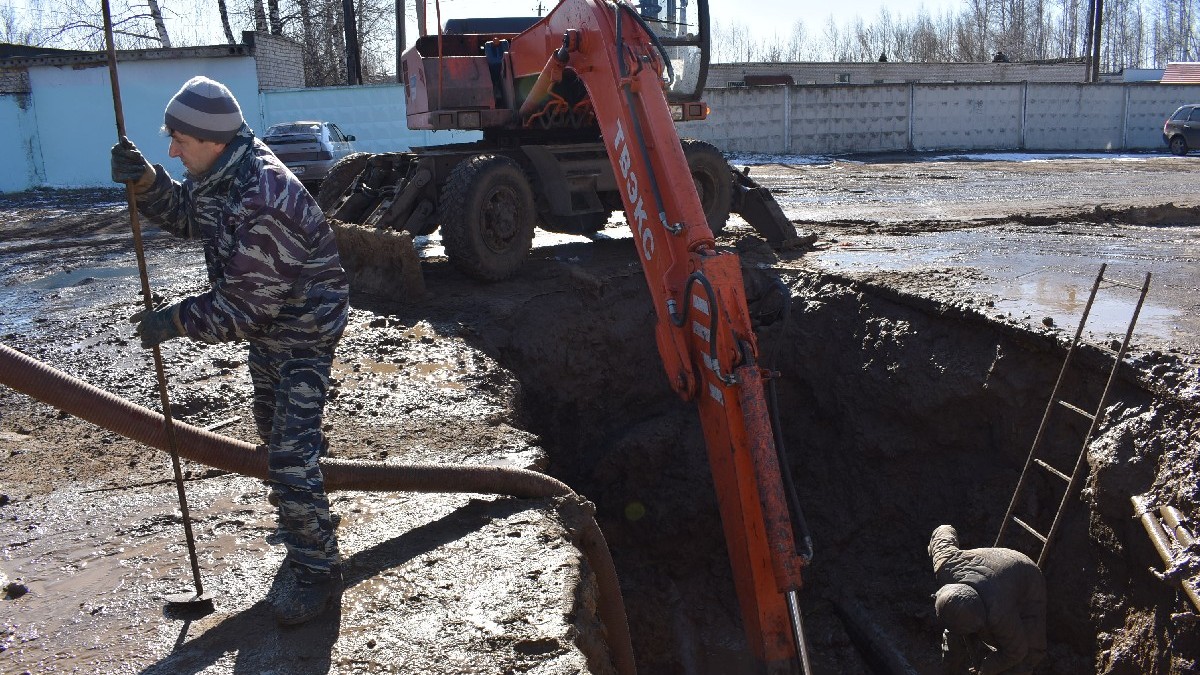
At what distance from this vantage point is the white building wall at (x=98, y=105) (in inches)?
878

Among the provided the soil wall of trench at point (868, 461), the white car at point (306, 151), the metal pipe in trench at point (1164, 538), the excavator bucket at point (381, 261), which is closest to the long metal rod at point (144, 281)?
the soil wall of trench at point (868, 461)

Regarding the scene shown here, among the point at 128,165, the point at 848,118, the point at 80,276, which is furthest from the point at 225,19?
the point at 128,165

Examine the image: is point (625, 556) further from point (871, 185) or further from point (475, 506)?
point (871, 185)

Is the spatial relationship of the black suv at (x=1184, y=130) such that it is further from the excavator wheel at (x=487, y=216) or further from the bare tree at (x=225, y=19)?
the bare tree at (x=225, y=19)

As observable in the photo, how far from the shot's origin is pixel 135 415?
11.8 ft

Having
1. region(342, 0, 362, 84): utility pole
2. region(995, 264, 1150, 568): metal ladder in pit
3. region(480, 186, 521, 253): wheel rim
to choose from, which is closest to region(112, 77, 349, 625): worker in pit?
region(995, 264, 1150, 568): metal ladder in pit

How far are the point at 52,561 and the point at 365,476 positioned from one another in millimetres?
1260

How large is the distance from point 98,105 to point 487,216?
1902 centimetres

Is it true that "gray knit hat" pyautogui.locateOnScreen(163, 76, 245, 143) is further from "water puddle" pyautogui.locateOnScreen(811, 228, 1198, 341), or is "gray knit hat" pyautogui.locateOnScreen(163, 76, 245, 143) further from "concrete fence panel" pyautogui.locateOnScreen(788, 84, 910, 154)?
"concrete fence panel" pyautogui.locateOnScreen(788, 84, 910, 154)

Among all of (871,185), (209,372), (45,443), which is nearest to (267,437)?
(45,443)

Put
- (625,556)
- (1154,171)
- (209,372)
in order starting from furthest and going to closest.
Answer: (1154,171) → (625,556) → (209,372)

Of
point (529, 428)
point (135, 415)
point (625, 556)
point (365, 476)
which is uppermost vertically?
point (135, 415)

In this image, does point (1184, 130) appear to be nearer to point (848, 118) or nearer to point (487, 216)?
point (848, 118)

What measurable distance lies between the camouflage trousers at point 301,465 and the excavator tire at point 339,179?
6534 millimetres
